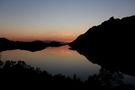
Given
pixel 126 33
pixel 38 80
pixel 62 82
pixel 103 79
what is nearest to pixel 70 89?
pixel 62 82

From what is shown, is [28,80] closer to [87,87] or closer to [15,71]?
[15,71]

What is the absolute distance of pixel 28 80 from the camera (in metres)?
16.2

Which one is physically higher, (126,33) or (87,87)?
(126,33)

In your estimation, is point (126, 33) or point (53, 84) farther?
point (126, 33)

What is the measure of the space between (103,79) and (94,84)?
3.66m

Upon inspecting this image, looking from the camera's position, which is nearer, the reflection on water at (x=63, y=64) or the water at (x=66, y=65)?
the water at (x=66, y=65)

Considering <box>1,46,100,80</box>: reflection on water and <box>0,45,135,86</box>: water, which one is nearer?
<box>0,45,135,86</box>: water

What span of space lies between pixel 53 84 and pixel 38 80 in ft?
3.99

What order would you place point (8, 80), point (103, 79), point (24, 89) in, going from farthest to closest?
→ point (103, 79) < point (8, 80) < point (24, 89)

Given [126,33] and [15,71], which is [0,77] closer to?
[15,71]

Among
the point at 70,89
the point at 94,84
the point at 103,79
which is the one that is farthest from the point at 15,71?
the point at 103,79

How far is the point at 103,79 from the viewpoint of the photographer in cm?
2095

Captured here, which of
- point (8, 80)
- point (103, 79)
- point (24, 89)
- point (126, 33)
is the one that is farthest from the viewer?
point (126, 33)

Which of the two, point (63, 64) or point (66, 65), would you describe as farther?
point (63, 64)
